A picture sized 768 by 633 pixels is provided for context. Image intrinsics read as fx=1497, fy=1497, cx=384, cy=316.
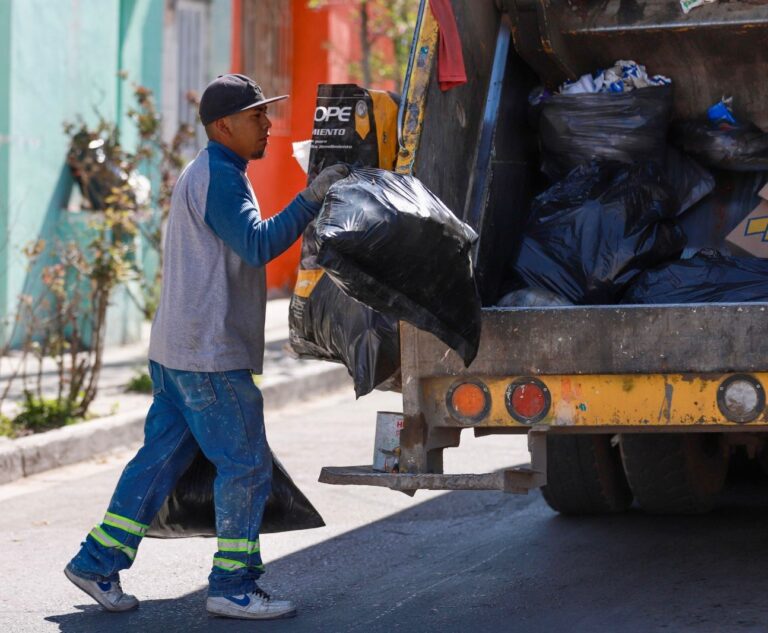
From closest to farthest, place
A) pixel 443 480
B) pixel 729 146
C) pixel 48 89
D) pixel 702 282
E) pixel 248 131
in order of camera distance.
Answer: pixel 443 480 < pixel 248 131 < pixel 702 282 < pixel 729 146 < pixel 48 89

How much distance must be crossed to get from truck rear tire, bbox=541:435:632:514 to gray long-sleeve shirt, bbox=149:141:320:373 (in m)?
1.54

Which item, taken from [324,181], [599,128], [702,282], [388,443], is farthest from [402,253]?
[599,128]

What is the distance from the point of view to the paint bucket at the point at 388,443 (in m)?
4.34

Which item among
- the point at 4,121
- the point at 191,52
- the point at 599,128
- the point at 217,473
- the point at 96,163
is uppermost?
the point at 191,52

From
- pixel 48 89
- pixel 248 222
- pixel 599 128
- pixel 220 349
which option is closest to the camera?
pixel 248 222

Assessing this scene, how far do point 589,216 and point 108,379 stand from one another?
5128 mm

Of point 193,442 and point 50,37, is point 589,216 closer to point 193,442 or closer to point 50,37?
point 193,442

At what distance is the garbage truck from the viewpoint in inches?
163

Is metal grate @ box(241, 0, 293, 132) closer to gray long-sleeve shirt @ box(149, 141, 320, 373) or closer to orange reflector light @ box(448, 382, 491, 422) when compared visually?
gray long-sleeve shirt @ box(149, 141, 320, 373)

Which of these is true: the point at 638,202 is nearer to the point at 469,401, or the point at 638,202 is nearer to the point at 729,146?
the point at 729,146

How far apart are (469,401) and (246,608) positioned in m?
0.90

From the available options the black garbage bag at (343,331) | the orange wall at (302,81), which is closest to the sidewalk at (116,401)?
the black garbage bag at (343,331)

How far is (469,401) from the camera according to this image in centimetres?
433

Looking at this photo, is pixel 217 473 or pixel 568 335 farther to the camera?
pixel 217 473
